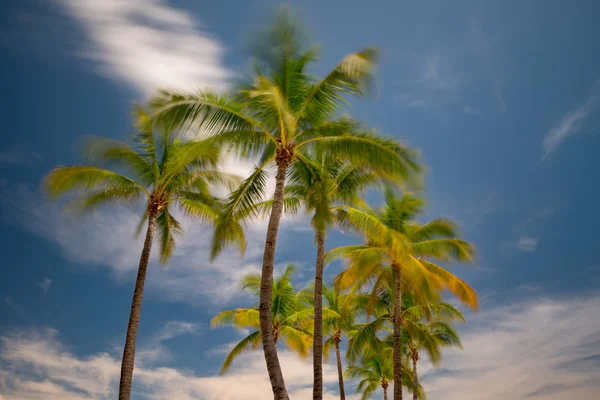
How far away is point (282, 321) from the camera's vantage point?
2638cm

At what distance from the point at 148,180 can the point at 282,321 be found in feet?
41.1

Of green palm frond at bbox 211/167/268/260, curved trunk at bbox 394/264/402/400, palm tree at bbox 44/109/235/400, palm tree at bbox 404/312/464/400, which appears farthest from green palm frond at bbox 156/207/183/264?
palm tree at bbox 404/312/464/400

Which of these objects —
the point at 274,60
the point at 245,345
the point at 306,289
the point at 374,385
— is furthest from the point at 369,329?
the point at 374,385

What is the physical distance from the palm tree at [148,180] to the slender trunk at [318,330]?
4143 mm

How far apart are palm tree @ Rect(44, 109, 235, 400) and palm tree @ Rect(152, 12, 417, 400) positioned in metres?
2.77

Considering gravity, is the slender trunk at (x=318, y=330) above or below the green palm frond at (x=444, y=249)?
below

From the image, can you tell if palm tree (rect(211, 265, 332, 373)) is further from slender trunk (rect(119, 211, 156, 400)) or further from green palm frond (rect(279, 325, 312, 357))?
slender trunk (rect(119, 211, 156, 400))

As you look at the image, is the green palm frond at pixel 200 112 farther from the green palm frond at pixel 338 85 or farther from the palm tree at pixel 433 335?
the palm tree at pixel 433 335

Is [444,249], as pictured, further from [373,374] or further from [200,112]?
[373,374]

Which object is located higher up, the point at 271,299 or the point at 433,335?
the point at 433,335

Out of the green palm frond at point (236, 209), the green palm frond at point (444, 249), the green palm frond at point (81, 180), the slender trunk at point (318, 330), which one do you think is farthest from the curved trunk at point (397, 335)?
the green palm frond at point (81, 180)

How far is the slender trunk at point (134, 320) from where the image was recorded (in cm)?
1414

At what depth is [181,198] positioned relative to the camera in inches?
693

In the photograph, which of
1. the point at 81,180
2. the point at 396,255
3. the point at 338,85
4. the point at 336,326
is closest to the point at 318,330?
the point at 396,255
